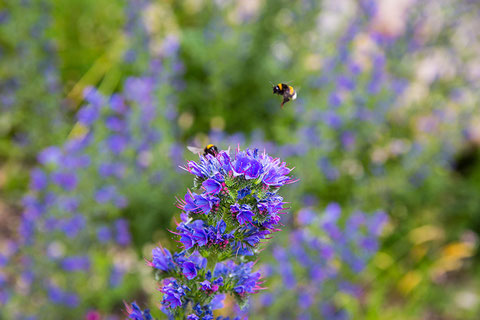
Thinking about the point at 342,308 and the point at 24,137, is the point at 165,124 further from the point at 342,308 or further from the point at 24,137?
the point at 342,308

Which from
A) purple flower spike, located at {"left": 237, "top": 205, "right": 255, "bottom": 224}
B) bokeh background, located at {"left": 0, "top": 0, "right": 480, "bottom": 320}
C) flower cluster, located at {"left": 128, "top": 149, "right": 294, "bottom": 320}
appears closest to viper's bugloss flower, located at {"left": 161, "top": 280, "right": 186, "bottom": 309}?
flower cluster, located at {"left": 128, "top": 149, "right": 294, "bottom": 320}

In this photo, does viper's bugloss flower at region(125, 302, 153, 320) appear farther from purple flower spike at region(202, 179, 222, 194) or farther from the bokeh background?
the bokeh background

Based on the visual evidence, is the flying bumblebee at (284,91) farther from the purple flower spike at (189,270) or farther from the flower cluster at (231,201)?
the purple flower spike at (189,270)

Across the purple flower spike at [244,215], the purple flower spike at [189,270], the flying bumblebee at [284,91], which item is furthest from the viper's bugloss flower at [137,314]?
the flying bumblebee at [284,91]

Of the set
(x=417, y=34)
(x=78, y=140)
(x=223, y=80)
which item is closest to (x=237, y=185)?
(x=78, y=140)

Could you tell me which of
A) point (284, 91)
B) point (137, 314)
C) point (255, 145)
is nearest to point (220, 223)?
point (137, 314)

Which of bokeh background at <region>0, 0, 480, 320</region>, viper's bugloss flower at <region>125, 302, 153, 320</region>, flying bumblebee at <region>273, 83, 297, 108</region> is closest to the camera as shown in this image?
viper's bugloss flower at <region>125, 302, 153, 320</region>
